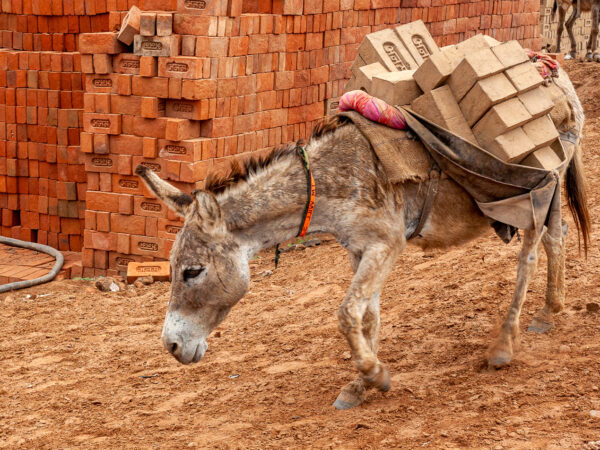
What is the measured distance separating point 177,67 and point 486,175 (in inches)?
160

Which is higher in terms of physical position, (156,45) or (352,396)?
(156,45)

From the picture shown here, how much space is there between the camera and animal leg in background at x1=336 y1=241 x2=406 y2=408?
4480 mm

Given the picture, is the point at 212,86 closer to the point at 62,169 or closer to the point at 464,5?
the point at 62,169

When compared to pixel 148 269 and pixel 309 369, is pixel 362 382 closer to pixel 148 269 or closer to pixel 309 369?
pixel 309 369

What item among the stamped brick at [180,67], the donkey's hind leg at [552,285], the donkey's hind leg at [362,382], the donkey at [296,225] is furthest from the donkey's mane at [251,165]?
the stamped brick at [180,67]

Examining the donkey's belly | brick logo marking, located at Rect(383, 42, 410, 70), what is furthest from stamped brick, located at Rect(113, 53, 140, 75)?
the donkey's belly

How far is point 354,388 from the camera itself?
4.83 metres

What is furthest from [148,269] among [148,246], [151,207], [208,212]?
[208,212]

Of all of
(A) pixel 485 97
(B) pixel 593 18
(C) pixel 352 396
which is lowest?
(C) pixel 352 396

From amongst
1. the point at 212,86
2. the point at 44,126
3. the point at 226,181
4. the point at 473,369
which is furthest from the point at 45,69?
the point at 473,369

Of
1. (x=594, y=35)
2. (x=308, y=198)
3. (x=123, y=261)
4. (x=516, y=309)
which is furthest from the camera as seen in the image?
(x=594, y=35)

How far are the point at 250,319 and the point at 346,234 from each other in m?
2.50

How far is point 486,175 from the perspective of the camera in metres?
4.94

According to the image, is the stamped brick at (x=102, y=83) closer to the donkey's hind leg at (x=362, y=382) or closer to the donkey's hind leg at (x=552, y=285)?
the donkey's hind leg at (x=362, y=382)
